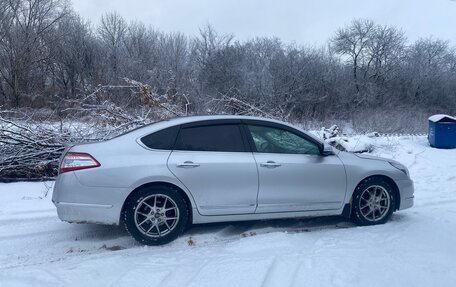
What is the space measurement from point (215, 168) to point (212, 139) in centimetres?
41

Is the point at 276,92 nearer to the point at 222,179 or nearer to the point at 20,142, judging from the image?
the point at 20,142

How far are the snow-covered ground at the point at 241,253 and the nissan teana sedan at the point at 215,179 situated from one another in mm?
278

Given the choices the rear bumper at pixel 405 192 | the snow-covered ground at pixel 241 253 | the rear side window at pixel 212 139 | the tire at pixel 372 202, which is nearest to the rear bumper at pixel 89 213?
the snow-covered ground at pixel 241 253

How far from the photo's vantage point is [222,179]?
15.7 ft

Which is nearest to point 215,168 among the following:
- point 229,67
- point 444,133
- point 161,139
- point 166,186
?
point 166,186

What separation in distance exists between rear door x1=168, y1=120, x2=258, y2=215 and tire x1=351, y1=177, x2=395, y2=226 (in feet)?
4.72

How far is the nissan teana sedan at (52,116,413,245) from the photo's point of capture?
4.52 metres

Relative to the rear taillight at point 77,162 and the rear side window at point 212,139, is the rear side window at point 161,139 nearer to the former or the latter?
the rear side window at point 212,139

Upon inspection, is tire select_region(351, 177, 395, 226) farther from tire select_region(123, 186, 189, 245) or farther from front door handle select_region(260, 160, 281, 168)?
tire select_region(123, 186, 189, 245)

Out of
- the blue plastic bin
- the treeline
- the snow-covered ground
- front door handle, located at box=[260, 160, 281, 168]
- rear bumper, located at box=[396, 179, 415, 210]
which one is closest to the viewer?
the snow-covered ground

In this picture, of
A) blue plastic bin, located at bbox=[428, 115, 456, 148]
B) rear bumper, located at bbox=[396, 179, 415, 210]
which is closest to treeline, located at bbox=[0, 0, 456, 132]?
blue plastic bin, located at bbox=[428, 115, 456, 148]

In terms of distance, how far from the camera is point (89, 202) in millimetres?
4488

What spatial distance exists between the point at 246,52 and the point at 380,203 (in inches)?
1163

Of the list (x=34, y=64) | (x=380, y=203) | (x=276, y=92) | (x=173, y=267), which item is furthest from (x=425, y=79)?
(x=173, y=267)
